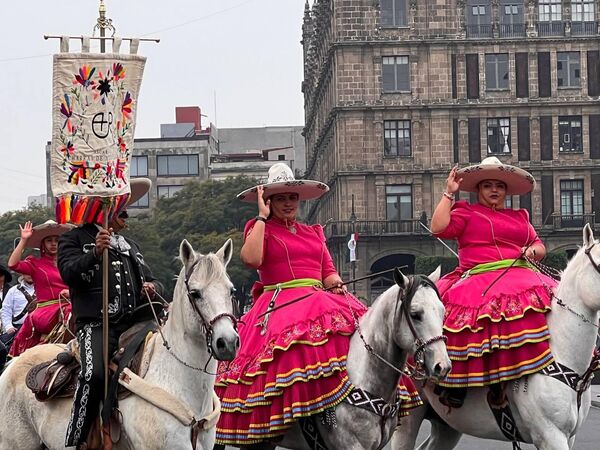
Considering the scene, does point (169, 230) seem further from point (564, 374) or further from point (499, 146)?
point (564, 374)

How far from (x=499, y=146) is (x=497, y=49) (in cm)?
601

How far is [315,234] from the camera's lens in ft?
41.5

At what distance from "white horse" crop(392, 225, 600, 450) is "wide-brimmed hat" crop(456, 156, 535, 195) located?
118cm

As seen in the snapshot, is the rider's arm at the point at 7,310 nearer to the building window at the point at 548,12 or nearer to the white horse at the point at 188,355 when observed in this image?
the white horse at the point at 188,355

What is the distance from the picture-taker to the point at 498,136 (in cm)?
8688

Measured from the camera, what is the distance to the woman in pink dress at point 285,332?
37.8 feet

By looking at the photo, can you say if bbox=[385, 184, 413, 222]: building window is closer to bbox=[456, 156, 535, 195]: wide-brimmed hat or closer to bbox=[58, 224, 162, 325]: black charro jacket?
bbox=[456, 156, 535, 195]: wide-brimmed hat

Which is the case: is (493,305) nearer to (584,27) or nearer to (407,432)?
(407,432)

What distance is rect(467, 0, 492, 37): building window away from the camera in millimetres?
87500

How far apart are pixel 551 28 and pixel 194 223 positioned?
2725 centimetres

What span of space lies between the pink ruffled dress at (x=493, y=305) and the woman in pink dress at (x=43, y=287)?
458 cm

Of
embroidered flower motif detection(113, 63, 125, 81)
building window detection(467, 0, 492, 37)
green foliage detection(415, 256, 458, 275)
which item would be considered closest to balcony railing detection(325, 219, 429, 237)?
green foliage detection(415, 256, 458, 275)

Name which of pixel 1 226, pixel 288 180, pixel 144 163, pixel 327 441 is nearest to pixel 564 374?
pixel 327 441

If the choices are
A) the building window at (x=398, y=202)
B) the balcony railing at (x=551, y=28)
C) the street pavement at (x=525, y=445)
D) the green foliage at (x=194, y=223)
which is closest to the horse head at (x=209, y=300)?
the street pavement at (x=525, y=445)
